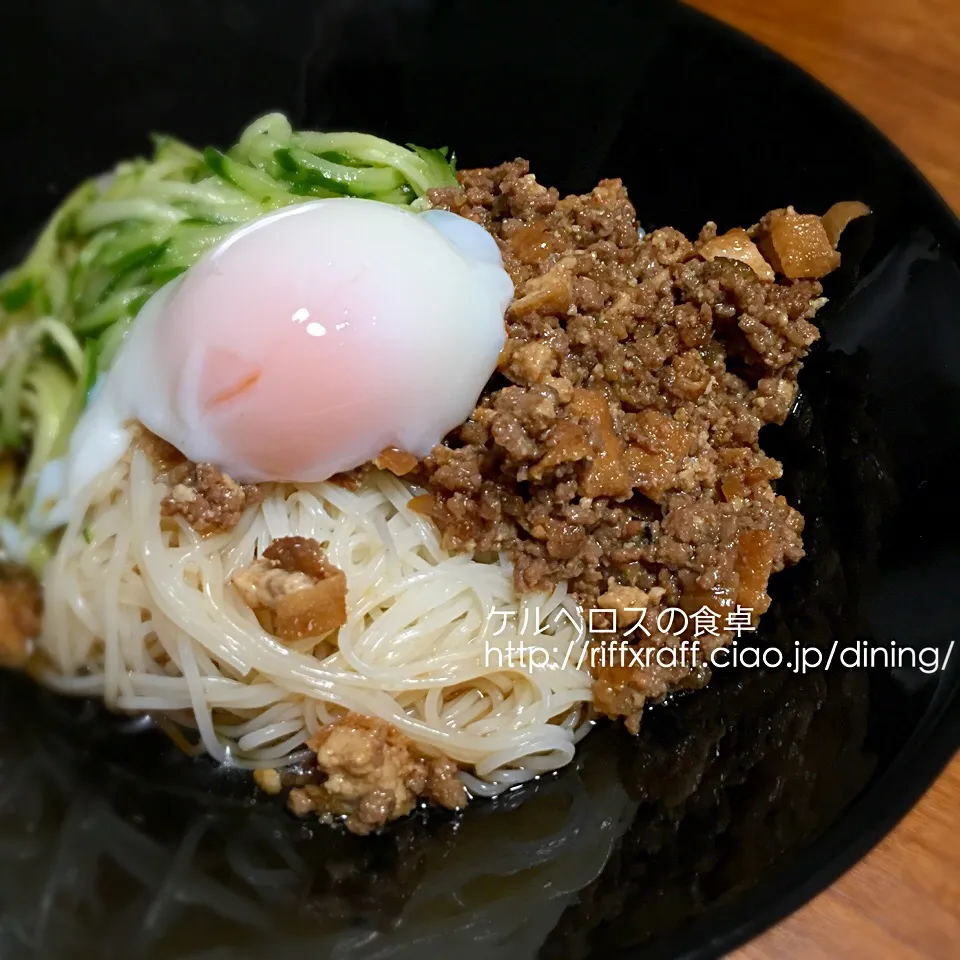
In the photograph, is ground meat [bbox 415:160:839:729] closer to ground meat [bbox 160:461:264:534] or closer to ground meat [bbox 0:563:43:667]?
ground meat [bbox 160:461:264:534]

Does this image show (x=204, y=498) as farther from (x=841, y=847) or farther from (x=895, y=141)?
(x=895, y=141)

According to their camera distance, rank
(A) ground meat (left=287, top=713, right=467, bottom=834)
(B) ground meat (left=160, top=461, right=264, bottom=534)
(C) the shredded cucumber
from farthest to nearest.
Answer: (C) the shredded cucumber < (B) ground meat (left=160, top=461, right=264, bottom=534) < (A) ground meat (left=287, top=713, right=467, bottom=834)

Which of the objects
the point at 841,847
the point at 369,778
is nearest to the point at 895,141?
the point at 841,847

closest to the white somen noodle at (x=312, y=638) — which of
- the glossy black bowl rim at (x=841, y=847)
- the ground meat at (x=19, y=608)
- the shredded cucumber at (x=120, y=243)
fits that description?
the ground meat at (x=19, y=608)

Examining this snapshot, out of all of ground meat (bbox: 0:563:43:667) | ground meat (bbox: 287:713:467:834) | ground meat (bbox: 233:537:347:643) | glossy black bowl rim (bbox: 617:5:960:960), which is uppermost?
glossy black bowl rim (bbox: 617:5:960:960)

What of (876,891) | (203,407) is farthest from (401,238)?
(876,891)

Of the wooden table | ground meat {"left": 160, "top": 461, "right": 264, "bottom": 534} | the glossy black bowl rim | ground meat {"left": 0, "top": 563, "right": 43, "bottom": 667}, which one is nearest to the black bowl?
the glossy black bowl rim

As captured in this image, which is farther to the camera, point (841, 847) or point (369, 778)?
point (369, 778)

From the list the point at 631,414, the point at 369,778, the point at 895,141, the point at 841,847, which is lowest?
the point at 369,778
